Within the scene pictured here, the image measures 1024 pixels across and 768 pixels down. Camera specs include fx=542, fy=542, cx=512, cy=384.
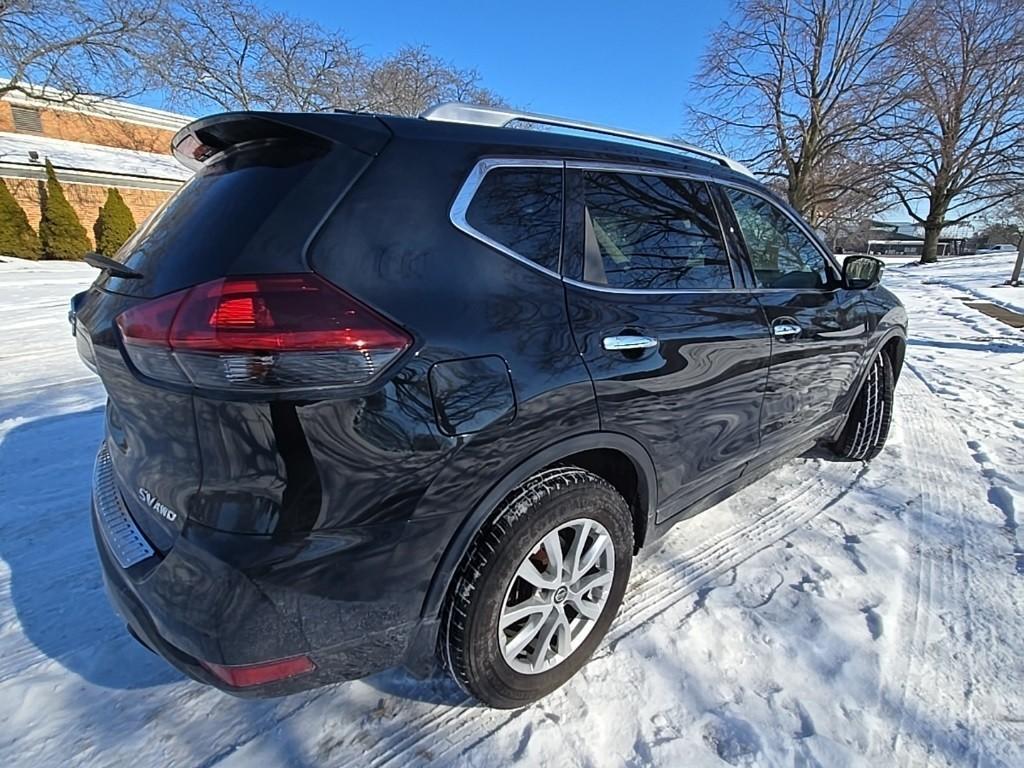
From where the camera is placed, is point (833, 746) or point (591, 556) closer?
point (833, 746)

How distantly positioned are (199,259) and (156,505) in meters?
0.66

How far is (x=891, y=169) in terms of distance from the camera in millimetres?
24531

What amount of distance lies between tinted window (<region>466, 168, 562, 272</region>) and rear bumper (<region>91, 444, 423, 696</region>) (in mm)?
961

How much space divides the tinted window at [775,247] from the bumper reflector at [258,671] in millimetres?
2439

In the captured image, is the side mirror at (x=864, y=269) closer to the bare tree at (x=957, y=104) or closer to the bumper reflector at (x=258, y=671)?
the bumper reflector at (x=258, y=671)

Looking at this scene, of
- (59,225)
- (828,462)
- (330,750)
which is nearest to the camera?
(330,750)

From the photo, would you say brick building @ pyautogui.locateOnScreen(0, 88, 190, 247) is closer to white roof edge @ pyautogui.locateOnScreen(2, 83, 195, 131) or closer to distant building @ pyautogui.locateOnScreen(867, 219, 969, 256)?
white roof edge @ pyautogui.locateOnScreen(2, 83, 195, 131)

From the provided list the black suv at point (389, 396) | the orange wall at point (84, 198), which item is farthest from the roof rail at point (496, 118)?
the orange wall at point (84, 198)

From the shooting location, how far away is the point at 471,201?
→ 1552mm

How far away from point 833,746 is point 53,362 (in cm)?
714

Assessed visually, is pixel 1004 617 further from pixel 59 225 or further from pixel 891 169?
pixel 891 169

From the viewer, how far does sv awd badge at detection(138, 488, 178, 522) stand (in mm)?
1386

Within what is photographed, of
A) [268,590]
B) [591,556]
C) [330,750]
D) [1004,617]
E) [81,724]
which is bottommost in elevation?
[1004,617]

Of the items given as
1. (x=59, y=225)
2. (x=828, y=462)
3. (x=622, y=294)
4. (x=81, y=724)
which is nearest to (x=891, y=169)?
(x=828, y=462)
